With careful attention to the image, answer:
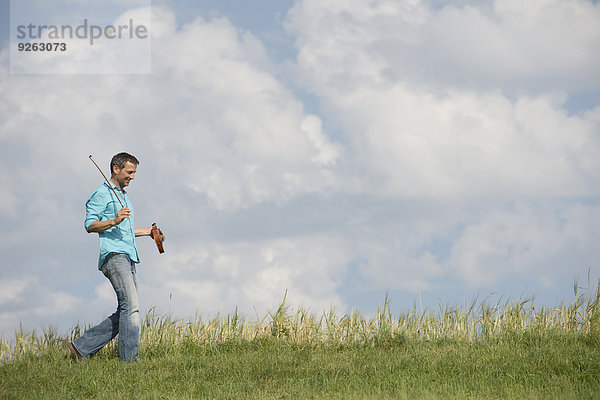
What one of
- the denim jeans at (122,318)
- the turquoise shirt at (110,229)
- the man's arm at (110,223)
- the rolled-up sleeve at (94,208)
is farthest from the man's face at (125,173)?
the denim jeans at (122,318)

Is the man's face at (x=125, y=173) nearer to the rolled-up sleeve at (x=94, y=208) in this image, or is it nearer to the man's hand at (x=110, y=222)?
the rolled-up sleeve at (x=94, y=208)

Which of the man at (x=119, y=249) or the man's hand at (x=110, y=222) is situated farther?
the man at (x=119, y=249)

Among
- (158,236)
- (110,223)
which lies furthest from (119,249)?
(158,236)

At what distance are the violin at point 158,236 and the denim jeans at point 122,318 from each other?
455mm

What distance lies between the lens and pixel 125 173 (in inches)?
369

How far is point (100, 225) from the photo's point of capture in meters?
8.87

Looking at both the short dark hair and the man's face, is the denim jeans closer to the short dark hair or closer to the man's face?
the man's face

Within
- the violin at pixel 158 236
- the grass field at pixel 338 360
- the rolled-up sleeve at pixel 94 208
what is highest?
the rolled-up sleeve at pixel 94 208

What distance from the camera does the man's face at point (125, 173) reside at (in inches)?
369

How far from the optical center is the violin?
9.52m

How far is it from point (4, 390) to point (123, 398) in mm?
2041

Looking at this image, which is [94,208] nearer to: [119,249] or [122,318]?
[119,249]

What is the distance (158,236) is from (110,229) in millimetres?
717

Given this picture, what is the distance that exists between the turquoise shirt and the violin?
0.32 meters
